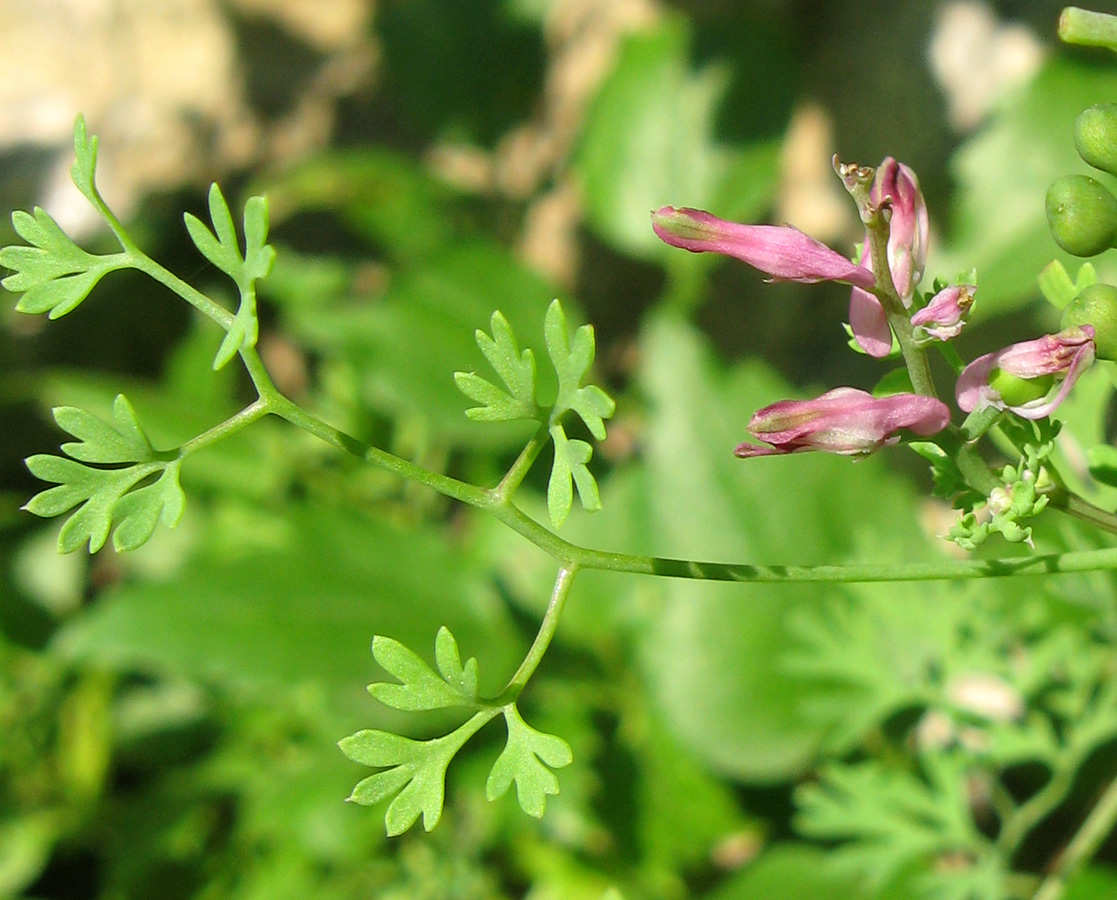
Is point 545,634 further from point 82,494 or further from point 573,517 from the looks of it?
point 573,517

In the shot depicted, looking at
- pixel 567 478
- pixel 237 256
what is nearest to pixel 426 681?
pixel 567 478

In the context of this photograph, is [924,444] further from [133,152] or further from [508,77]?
[133,152]

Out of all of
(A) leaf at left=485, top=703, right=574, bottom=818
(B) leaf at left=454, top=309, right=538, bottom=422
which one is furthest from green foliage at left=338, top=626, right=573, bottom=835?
(B) leaf at left=454, top=309, right=538, bottom=422

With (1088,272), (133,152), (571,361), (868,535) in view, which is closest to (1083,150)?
(1088,272)

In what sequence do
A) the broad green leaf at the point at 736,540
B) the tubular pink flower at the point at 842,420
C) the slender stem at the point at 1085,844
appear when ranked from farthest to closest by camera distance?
1. the broad green leaf at the point at 736,540
2. the slender stem at the point at 1085,844
3. the tubular pink flower at the point at 842,420

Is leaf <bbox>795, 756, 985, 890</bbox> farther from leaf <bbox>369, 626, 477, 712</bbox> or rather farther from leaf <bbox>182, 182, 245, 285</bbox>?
leaf <bbox>182, 182, 245, 285</bbox>

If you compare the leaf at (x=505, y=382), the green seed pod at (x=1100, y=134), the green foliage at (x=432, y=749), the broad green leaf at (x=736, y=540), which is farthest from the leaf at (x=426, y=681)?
the broad green leaf at (x=736, y=540)

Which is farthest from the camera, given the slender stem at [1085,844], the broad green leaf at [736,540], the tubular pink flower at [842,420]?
the broad green leaf at [736,540]

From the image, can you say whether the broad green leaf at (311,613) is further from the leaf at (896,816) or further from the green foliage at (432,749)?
the green foliage at (432,749)
